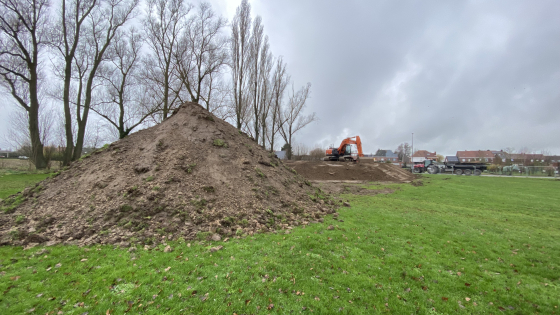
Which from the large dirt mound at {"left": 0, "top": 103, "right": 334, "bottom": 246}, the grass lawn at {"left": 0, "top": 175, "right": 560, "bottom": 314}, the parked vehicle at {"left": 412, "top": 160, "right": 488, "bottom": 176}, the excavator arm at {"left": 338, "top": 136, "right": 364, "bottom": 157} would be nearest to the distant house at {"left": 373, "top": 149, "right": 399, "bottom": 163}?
the parked vehicle at {"left": 412, "top": 160, "right": 488, "bottom": 176}

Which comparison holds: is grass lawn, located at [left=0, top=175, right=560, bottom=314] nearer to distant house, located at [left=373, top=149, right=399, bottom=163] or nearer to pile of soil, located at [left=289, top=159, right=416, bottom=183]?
pile of soil, located at [left=289, top=159, right=416, bottom=183]

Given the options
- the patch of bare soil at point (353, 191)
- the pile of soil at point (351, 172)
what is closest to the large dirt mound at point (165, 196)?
the patch of bare soil at point (353, 191)

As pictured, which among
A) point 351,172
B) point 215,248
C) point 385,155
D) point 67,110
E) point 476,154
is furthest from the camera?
point 385,155

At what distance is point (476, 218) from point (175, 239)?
10.3 metres

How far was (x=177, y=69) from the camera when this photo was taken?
71.7 ft

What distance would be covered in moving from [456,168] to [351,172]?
21.1m

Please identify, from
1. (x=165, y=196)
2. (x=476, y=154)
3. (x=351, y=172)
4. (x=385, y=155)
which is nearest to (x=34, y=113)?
(x=165, y=196)

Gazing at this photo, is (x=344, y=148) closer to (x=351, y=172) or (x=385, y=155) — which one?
(x=351, y=172)

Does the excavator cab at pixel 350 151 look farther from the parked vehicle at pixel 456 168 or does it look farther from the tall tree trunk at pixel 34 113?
the tall tree trunk at pixel 34 113

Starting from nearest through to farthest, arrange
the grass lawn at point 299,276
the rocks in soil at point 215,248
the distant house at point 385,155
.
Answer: the grass lawn at point 299,276
the rocks in soil at point 215,248
the distant house at point 385,155

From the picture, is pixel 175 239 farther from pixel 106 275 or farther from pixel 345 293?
pixel 345 293

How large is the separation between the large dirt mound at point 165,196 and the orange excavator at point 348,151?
70.2 ft

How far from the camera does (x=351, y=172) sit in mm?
24781

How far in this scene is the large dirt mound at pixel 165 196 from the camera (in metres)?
5.45
